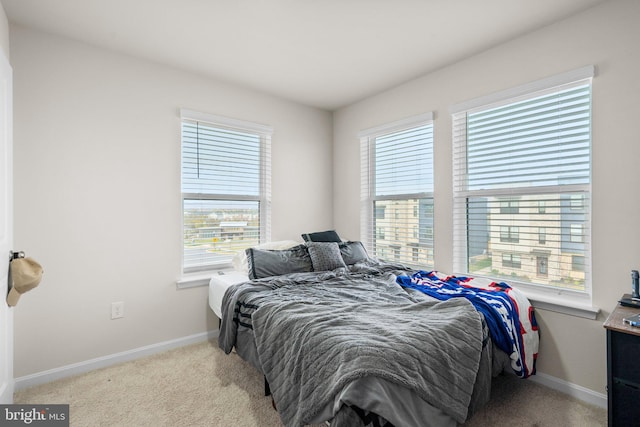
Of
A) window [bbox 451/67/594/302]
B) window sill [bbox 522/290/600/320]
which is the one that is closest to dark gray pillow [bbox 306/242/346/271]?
window [bbox 451/67/594/302]

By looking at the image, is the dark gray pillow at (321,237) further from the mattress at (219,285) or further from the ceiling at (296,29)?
the ceiling at (296,29)

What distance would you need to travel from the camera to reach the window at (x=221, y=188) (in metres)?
3.02

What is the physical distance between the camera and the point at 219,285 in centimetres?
275

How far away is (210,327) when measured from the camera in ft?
10.1

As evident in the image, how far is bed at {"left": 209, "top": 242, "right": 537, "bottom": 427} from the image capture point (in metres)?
1.24

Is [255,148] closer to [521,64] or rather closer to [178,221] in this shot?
[178,221]

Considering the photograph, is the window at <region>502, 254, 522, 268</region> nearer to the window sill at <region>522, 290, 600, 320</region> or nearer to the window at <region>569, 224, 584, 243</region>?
the window sill at <region>522, 290, 600, 320</region>

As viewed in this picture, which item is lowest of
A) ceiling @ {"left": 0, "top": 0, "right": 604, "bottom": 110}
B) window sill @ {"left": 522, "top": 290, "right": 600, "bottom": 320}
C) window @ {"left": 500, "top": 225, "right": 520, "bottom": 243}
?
window sill @ {"left": 522, "top": 290, "right": 600, "bottom": 320}

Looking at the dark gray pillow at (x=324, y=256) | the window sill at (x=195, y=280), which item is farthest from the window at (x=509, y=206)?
the window sill at (x=195, y=280)

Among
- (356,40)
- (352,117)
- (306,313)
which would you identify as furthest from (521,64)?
(306,313)

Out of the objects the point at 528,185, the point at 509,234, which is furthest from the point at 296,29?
the point at 509,234

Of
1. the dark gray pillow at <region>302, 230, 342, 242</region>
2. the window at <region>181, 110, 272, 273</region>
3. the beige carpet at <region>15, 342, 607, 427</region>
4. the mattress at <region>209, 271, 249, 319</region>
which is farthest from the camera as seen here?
the dark gray pillow at <region>302, 230, 342, 242</region>

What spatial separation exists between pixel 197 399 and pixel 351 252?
1816 millimetres

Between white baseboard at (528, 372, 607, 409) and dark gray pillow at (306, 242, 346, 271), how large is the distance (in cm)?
172
